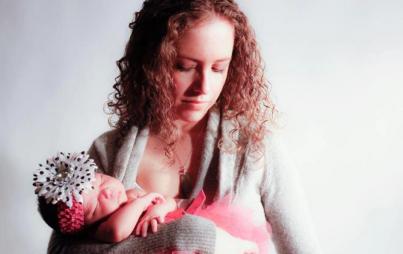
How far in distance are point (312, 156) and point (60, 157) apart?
0.59 m

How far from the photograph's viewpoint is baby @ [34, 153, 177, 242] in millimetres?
888

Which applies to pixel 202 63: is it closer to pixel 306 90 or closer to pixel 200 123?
pixel 200 123

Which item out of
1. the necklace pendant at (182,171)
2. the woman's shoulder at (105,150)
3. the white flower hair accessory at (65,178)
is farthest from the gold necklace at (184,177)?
the white flower hair accessory at (65,178)

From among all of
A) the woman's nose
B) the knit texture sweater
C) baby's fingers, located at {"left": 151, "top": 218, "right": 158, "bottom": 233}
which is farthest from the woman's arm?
the woman's nose

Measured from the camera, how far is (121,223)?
89 cm

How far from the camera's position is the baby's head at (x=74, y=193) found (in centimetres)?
89

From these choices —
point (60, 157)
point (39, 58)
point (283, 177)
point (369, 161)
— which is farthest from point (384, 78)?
point (39, 58)

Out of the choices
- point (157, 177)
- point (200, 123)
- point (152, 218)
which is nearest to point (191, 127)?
point (200, 123)

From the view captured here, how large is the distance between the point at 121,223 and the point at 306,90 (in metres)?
0.55

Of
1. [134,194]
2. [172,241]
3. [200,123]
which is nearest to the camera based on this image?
[172,241]

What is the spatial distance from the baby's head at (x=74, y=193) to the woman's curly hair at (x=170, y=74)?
0.18 meters

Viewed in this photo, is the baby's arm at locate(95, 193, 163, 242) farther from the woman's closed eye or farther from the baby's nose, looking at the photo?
the woman's closed eye

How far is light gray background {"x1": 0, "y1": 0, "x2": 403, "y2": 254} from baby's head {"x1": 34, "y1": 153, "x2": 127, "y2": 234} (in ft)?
1.27

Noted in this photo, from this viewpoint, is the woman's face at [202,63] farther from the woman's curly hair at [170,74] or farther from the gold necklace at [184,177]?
the gold necklace at [184,177]
